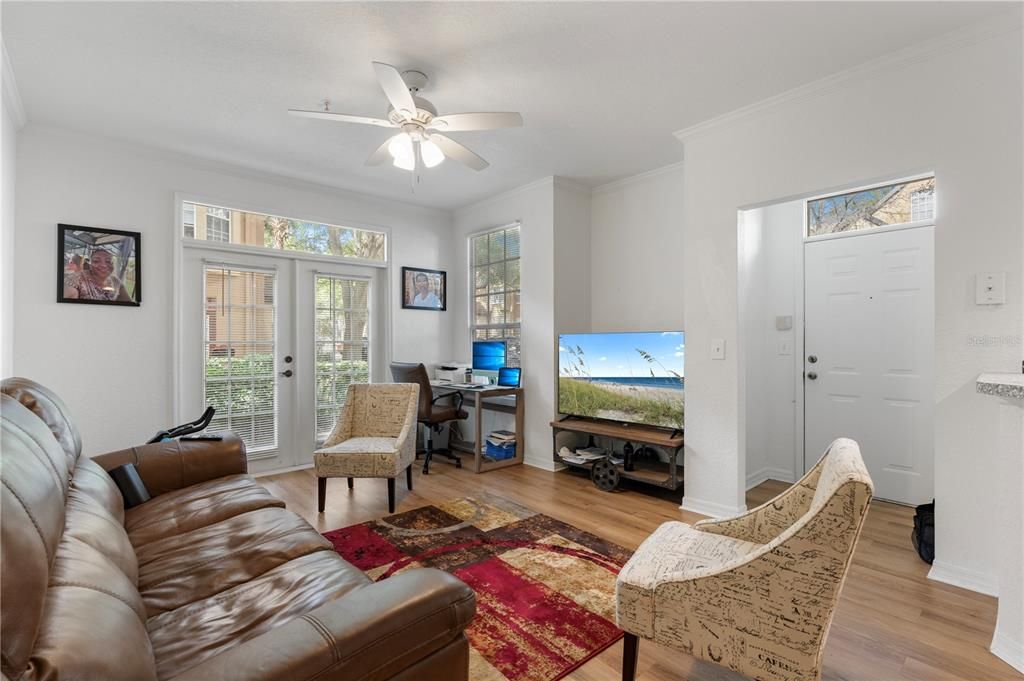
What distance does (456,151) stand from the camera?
2803 mm

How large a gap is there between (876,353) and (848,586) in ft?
6.20

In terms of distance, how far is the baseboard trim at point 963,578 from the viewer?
2.19 metres

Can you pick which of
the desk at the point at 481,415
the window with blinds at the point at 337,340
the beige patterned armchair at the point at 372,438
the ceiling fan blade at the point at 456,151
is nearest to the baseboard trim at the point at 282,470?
the window with blinds at the point at 337,340

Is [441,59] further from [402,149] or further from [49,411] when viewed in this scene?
[49,411]

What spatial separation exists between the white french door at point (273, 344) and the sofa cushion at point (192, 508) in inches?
73.7

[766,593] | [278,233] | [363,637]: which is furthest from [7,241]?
[766,593]

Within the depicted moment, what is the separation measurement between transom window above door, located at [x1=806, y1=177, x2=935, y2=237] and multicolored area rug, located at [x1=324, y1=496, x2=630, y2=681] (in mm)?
2948

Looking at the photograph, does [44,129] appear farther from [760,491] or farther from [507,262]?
[760,491]

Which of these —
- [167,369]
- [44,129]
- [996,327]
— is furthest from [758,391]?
[44,129]

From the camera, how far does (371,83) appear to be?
2725 millimetres

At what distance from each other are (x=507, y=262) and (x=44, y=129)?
11.7 feet

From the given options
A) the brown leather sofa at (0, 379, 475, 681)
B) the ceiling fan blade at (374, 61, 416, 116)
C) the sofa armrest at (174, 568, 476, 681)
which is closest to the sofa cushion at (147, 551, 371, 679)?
the brown leather sofa at (0, 379, 475, 681)

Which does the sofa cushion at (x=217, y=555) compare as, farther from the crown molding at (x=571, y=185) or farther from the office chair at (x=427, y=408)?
the crown molding at (x=571, y=185)
